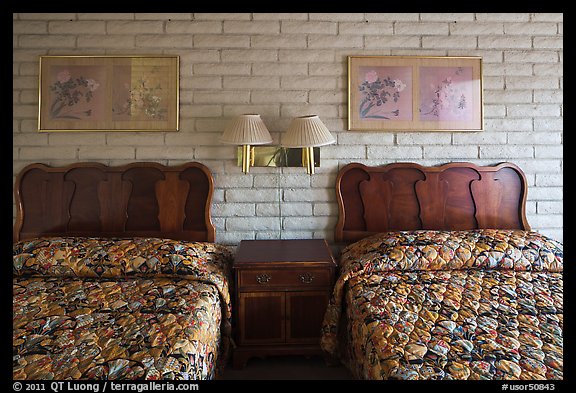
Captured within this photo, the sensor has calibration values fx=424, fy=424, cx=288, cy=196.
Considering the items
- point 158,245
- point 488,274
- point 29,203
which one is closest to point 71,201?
point 29,203

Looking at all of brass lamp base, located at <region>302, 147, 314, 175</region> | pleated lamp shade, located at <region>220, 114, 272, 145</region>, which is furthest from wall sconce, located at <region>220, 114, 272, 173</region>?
brass lamp base, located at <region>302, 147, 314, 175</region>

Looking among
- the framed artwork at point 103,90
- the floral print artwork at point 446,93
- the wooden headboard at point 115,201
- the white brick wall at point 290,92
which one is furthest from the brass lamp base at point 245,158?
the floral print artwork at point 446,93

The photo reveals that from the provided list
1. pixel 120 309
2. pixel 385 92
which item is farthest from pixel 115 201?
pixel 385 92

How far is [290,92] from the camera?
2.81 meters

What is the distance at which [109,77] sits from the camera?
9.07 ft

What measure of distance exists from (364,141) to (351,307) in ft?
3.90

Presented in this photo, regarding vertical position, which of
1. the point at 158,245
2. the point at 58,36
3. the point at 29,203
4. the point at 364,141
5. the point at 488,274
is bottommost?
the point at 488,274

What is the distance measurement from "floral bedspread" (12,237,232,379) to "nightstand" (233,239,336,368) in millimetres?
118

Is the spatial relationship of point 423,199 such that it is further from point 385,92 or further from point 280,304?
point 280,304

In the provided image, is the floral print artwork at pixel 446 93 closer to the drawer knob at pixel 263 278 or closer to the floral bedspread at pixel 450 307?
the floral bedspread at pixel 450 307
